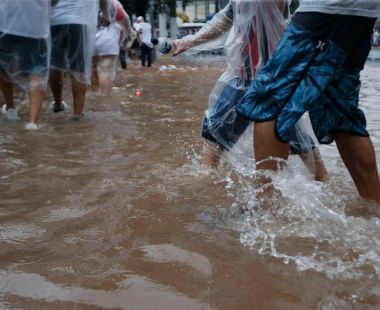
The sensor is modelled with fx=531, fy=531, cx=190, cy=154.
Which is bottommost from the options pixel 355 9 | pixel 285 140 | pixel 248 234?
pixel 248 234

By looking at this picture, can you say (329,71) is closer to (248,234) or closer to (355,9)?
(355,9)

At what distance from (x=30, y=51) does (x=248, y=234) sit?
9.67 ft

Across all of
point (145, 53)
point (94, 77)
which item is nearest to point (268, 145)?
point (94, 77)

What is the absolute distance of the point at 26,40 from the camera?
166 inches

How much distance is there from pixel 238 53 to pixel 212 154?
565 mm

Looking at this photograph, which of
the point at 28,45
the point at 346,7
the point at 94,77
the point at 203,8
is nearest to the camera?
the point at 346,7

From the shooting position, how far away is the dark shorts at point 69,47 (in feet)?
14.9

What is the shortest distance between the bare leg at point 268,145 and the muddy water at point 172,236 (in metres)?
0.09

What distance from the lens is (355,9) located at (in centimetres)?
191

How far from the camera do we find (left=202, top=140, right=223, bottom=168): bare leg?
2896 millimetres

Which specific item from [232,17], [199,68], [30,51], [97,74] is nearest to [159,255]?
[232,17]

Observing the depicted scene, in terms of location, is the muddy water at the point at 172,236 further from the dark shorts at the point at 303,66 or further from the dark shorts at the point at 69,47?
the dark shorts at the point at 69,47

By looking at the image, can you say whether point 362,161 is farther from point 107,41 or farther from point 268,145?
point 107,41

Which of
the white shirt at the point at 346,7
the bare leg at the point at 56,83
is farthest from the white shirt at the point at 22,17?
the white shirt at the point at 346,7
